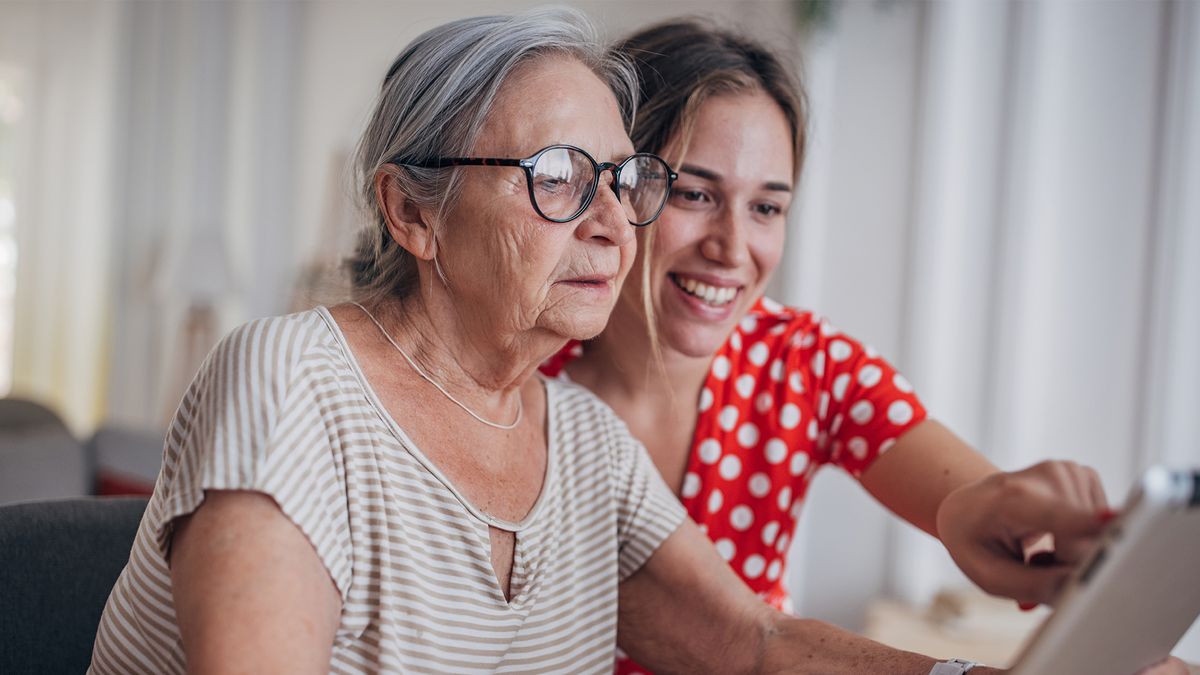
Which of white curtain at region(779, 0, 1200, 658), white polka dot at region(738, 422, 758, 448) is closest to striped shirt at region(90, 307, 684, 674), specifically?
white polka dot at region(738, 422, 758, 448)

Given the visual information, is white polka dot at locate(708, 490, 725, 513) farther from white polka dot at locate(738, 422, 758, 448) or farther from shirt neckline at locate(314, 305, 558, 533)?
shirt neckline at locate(314, 305, 558, 533)

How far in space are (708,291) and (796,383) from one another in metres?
0.23

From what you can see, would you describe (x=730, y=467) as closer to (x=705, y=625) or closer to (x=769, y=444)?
(x=769, y=444)

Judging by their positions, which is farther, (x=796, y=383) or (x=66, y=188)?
(x=66, y=188)

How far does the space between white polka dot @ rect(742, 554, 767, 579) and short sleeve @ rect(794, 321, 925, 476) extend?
0.20 metres

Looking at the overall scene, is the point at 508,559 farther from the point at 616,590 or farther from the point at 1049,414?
the point at 1049,414

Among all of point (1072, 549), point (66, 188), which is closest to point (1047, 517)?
point (1072, 549)

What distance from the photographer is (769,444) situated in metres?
1.66

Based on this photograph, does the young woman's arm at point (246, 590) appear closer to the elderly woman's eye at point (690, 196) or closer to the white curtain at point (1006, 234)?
the elderly woman's eye at point (690, 196)

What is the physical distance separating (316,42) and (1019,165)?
143 inches

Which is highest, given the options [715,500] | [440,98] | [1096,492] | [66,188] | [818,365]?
[440,98]

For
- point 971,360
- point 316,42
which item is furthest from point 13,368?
point 971,360

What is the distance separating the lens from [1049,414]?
3262 mm

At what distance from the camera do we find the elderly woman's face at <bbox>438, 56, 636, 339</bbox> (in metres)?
1.13
